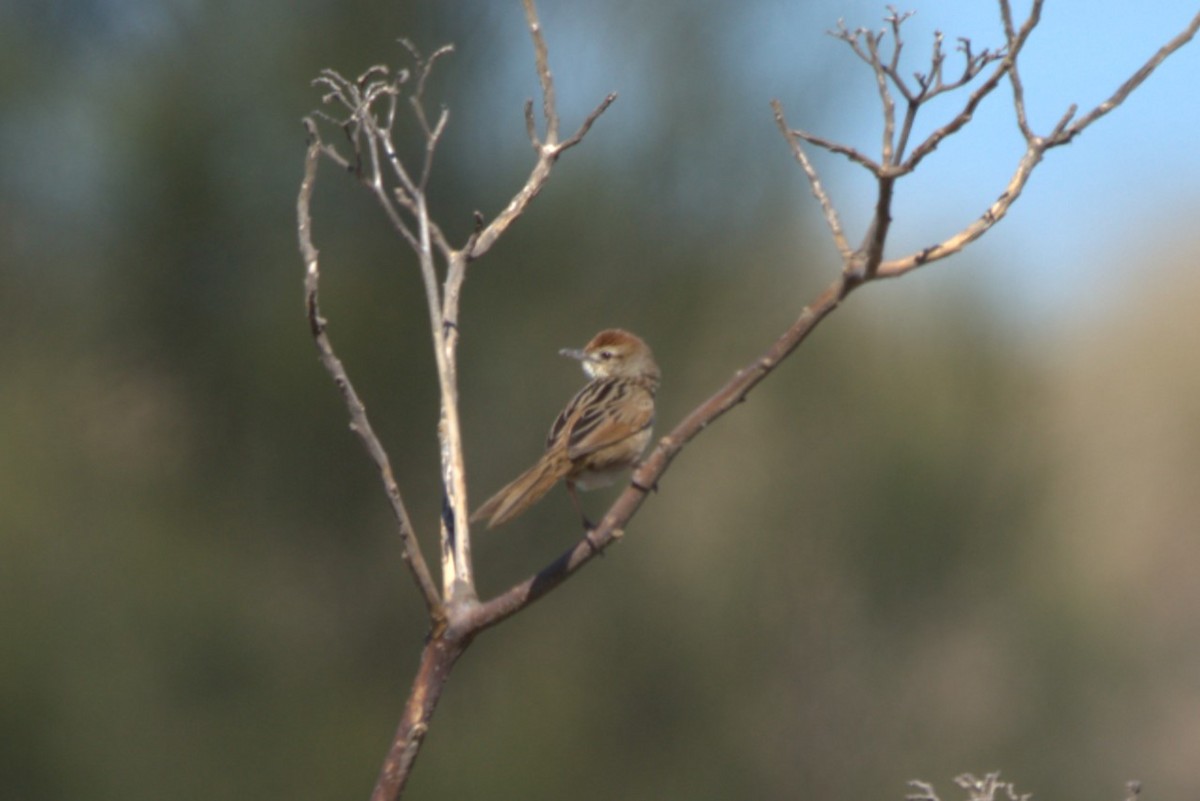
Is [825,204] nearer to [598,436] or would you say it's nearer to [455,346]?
[455,346]

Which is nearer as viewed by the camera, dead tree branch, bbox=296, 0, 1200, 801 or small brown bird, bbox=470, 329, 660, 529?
dead tree branch, bbox=296, 0, 1200, 801

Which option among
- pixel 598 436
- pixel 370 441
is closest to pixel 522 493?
pixel 598 436

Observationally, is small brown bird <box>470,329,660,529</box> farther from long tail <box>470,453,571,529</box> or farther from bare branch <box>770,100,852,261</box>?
bare branch <box>770,100,852,261</box>

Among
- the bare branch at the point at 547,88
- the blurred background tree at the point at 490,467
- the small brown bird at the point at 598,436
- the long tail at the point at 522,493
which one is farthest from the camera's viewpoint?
the blurred background tree at the point at 490,467

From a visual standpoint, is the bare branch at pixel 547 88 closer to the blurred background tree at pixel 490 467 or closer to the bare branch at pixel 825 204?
the bare branch at pixel 825 204

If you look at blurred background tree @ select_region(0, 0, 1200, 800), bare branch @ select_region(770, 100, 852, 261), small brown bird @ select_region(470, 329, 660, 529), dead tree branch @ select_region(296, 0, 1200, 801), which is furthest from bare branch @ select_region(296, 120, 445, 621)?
blurred background tree @ select_region(0, 0, 1200, 800)

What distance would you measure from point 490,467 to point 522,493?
11.0 meters

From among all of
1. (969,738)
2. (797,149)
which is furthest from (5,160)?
(797,149)

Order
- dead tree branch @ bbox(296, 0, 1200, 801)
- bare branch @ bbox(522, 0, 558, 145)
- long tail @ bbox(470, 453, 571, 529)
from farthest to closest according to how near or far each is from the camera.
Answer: long tail @ bbox(470, 453, 571, 529), bare branch @ bbox(522, 0, 558, 145), dead tree branch @ bbox(296, 0, 1200, 801)

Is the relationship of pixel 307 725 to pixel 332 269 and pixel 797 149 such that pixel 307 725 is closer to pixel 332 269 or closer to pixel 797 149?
pixel 332 269

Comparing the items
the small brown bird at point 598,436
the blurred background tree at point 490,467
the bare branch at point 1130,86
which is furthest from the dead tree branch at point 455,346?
the blurred background tree at point 490,467

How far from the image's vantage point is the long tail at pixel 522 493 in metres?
3.46

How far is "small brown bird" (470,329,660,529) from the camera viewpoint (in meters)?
3.97

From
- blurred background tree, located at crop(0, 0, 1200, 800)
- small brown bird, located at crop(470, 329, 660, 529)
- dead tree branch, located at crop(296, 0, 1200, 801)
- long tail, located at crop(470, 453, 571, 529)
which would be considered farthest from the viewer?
blurred background tree, located at crop(0, 0, 1200, 800)
